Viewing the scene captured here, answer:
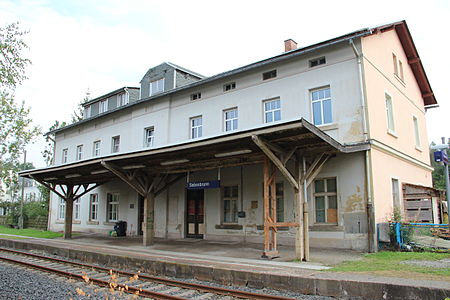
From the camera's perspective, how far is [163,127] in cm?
1777

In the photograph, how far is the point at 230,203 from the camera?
15109mm

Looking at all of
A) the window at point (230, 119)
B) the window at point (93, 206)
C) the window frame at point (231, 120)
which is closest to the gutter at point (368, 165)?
the window frame at point (231, 120)

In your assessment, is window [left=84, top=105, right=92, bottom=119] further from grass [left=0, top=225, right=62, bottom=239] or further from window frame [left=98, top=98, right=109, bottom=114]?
grass [left=0, top=225, right=62, bottom=239]

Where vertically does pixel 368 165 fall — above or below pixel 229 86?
below

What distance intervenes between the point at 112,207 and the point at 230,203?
350 inches

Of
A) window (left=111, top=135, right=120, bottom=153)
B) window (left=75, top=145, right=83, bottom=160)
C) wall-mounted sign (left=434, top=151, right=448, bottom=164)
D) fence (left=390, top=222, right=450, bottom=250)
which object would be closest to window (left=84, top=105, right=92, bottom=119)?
window (left=75, top=145, right=83, bottom=160)

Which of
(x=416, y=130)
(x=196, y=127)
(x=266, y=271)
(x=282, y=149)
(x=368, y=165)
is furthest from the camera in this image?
(x=416, y=130)

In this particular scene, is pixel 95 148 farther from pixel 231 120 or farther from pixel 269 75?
pixel 269 75

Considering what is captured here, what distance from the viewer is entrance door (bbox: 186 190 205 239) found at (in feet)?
53.2

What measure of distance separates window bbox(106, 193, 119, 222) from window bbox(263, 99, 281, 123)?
10826 millimetres

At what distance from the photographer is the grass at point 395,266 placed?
7041mm

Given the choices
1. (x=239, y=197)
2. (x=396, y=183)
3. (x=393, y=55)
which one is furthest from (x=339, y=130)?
(x=393, y=55)

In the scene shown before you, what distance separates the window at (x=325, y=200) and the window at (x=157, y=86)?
10701mm

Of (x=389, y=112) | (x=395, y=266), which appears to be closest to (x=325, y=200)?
(x=395, y=266)
